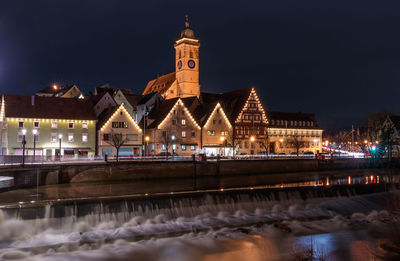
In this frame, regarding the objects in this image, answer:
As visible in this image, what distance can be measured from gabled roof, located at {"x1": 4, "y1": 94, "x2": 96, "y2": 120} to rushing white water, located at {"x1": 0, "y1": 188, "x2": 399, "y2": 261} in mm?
41511

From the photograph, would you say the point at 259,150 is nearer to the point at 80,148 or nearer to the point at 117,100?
the point at 117,100

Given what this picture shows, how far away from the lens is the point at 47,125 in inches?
2517

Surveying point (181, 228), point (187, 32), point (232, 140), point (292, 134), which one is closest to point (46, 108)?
point (232, 140)

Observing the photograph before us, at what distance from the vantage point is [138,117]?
286ft

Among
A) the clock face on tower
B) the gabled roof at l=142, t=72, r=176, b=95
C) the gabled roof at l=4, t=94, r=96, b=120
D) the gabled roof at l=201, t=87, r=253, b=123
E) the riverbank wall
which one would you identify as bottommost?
the riverbank wall

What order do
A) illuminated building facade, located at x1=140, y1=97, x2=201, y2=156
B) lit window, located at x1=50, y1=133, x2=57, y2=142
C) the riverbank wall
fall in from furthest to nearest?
illuminated building facade, located at x1=140, y1=97, x2=201, y2=156 → lit window, located at x1=50, y1=133, x2=57, y2=142 → the riverbank wall

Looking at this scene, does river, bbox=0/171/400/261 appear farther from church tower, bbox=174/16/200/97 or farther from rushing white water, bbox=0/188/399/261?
church tower, bbox=174/16/200/97

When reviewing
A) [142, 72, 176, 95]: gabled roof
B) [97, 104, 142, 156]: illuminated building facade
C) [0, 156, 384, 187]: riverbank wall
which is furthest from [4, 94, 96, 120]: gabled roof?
[142, 72, 176, 95]: gabled roof

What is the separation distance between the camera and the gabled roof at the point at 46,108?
204 ft

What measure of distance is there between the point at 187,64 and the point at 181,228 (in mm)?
90699

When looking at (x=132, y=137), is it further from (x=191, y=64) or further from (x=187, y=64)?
(x=191, y=64)

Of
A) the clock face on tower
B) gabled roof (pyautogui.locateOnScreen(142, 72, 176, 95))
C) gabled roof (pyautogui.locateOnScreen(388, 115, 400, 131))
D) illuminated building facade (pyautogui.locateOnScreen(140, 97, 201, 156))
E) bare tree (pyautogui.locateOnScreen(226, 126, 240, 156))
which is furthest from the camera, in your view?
gabled roof (pyautogui.locateOnScreen(142, 72, 176, 95))

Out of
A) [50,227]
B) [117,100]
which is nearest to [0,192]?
[50,227]

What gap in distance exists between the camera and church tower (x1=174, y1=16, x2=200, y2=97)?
113500 millimetres
